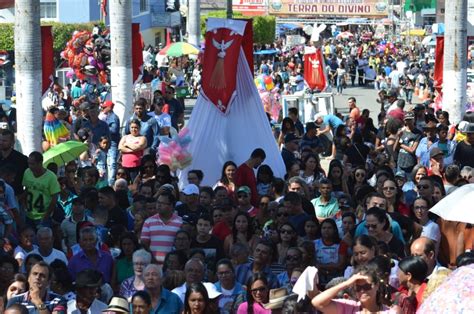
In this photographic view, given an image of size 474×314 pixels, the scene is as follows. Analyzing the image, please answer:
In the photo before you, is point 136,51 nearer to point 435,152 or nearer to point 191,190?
point 435,152

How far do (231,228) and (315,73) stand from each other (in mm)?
15598

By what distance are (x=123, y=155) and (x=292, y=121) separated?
3.63 meters

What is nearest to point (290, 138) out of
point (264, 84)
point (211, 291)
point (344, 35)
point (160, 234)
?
point (160, 234)

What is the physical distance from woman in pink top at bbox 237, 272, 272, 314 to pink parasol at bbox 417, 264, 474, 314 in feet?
8.56

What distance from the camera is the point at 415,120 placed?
18062 millimetres

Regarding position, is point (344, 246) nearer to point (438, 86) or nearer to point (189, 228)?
point (189, 228)

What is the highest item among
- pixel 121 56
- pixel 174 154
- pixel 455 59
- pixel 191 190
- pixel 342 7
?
pixel 342 7

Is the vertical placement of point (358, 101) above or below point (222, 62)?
below

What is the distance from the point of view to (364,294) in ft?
25.3

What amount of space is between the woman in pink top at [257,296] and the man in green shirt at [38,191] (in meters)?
3.77

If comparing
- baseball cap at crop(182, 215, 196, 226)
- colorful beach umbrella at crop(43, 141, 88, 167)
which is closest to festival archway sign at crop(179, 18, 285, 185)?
colorful beach umbrella at crop(43, 141, 88, 167)

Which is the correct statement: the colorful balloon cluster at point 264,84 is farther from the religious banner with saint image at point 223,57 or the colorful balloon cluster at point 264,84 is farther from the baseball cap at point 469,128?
the baseball cap at point 469,128

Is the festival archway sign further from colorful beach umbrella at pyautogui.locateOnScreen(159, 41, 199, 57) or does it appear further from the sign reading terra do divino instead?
the sign reading terra do divino

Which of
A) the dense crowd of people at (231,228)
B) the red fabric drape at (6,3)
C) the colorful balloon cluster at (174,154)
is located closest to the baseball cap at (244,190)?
the dense crowd of people at (231,228)
